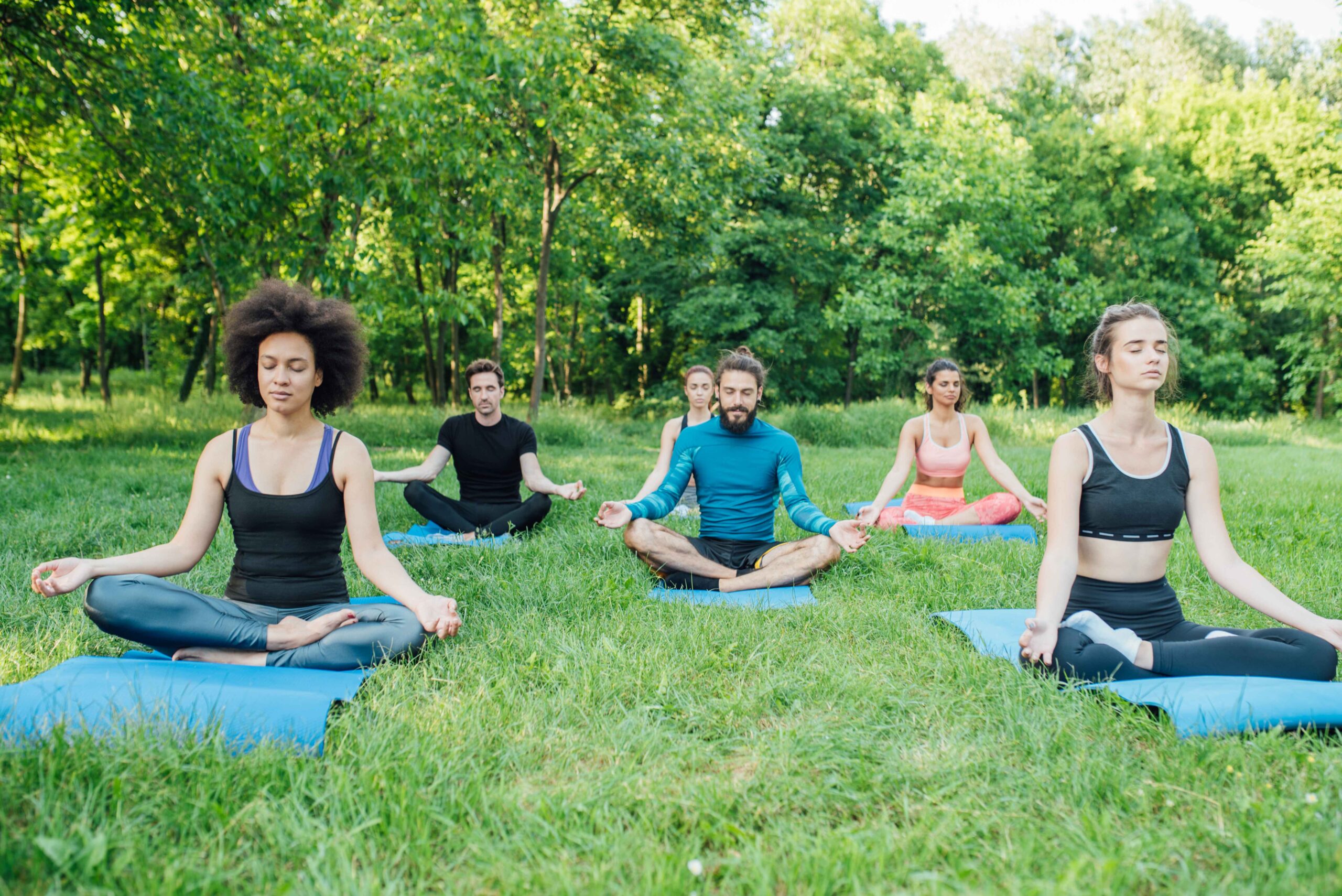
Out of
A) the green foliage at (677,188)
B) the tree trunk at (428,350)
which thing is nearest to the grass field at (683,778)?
the green foliage at (677,188)

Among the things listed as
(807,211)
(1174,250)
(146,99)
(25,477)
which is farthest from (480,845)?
(1174,250)

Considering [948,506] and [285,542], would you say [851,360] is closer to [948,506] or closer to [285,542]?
[948,506]

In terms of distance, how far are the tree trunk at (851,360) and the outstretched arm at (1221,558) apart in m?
21.1

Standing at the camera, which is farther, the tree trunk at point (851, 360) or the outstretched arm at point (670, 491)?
the tree trunk at point (851, 360)

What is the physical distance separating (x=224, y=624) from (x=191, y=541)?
39 cm

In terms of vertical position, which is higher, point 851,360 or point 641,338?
point 641,338

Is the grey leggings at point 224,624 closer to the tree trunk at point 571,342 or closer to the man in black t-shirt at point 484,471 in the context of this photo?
the man in black t-shirt at point 484,471

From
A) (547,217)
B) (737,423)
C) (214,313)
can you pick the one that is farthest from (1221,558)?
(214,313)

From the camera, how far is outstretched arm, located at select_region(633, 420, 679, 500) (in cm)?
605

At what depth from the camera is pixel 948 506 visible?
7070mm

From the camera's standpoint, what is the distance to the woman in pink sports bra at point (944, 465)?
670 cm

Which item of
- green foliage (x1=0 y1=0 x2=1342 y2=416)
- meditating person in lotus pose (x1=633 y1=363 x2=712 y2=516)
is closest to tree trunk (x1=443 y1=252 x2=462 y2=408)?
green foliage (x1=0 y1=0 x2=1342 y2=416)

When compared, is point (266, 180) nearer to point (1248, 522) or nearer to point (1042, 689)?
point (1042, 689)

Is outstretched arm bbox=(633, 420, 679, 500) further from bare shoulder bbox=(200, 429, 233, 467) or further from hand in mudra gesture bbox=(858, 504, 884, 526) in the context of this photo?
bare shoulder bbox=(200, 429, 233, 467)
